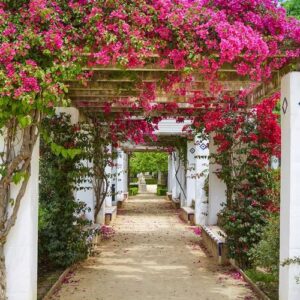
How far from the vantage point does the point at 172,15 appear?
545 centimetres

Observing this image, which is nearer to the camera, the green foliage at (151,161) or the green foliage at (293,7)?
the green foliage at (293,7)

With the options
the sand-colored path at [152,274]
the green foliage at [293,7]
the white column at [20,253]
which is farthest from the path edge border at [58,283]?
the green foliage at [293,7]

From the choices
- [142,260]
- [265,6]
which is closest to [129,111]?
[142,260]

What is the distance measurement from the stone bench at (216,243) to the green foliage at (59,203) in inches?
96.6

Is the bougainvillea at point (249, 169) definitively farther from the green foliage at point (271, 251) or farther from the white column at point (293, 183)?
the white column at point (293, 183)

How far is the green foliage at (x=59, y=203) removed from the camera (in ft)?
29.1

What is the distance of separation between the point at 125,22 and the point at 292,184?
238 centimetres

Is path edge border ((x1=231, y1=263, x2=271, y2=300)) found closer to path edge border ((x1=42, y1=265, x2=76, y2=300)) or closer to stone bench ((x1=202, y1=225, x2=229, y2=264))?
stone bench ((x1=202, y1=225, x2=229, y2=264))

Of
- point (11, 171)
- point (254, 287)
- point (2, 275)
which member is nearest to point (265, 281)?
point (254, 287)

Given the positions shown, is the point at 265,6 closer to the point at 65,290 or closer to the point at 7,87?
the point at 7,87

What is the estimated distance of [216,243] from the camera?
33.7ft

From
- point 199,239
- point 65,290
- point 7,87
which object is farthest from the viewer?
point 199,239

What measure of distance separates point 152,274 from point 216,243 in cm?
172

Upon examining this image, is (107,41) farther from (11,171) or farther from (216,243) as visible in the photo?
(216,243)
